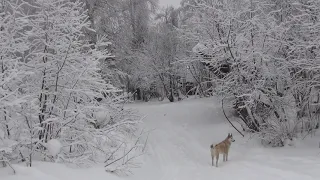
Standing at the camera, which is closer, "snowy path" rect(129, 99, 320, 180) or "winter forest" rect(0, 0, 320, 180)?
"winter forest" rect(0, 0, 320, 180)

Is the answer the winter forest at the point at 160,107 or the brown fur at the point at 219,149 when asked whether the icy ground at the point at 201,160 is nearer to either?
the winter forest at the point at 160,107

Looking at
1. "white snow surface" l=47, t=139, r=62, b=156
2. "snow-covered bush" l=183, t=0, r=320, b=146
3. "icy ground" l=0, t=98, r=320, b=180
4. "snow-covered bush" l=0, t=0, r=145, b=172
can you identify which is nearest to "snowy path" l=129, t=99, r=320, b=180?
"icy ground" l=0, t=98, r=320, b=180

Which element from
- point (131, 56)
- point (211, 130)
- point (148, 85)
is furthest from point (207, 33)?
point (148, 85)

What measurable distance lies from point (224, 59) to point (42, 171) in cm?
796

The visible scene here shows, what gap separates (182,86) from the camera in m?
28.8

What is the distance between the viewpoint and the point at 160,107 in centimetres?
1962

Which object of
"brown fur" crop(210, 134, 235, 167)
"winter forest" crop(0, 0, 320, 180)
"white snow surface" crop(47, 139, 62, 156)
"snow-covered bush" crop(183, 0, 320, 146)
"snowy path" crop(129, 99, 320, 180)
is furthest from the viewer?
"snow-covered bush" crop(183, 0, 320, 146)

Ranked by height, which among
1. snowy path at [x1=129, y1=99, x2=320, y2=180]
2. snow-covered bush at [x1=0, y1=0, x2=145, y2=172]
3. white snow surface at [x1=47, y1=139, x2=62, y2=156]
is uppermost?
snow-covered bush at [x1=0, y1=0, x2=145, y2=172]

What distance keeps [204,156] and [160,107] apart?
8.68 metres

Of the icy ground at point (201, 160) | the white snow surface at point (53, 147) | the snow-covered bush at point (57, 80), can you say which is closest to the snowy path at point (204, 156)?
the icy ground at point (201, 160)

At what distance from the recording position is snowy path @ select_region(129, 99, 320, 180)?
795 cm

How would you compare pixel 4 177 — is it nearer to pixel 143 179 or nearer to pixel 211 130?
pixel 143 179

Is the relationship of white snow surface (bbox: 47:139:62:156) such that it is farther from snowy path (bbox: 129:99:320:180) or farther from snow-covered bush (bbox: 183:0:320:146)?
snow-covered bush (bbox: 183:0:320:146)

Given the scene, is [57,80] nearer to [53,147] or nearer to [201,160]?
[53,147]
